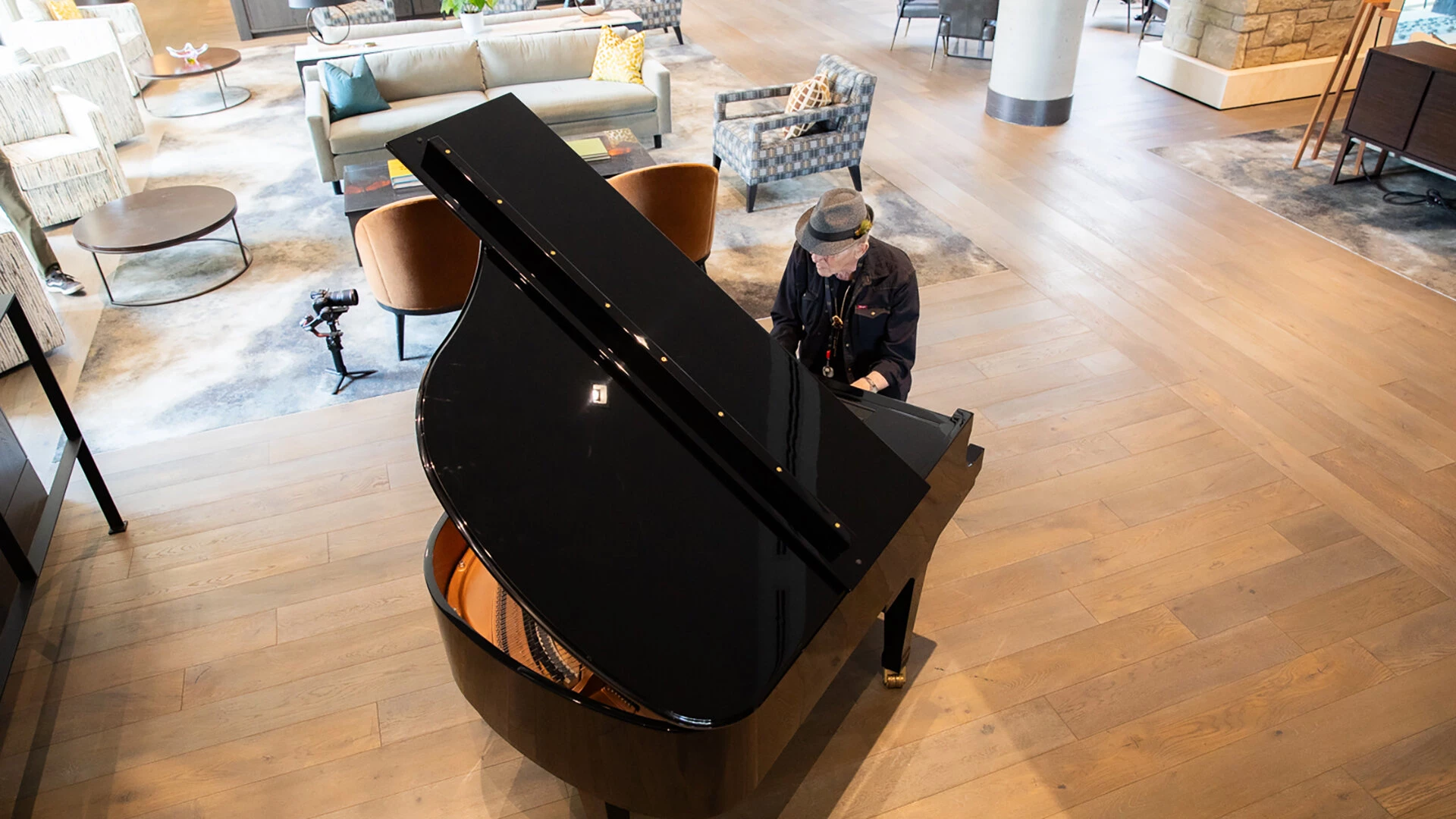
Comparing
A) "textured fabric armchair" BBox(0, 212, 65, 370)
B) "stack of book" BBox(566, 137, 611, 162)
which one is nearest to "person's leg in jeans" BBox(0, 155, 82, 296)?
"textured fabric armchair" BBox(0, 212, 65, 370)

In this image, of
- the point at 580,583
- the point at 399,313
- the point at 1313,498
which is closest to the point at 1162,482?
the point at 1313,498

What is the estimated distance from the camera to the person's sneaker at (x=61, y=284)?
502 cm

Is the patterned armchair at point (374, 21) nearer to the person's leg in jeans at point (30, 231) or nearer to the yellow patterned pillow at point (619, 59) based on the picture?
the yellow patterned pillow at point (619, 59)

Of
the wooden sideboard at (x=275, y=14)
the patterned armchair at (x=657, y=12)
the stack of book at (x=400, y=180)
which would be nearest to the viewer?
the stack of book at (x=400, y=180)

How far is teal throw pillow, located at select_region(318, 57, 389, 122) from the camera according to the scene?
614cm

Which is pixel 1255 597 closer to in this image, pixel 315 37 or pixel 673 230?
pixel 673 230

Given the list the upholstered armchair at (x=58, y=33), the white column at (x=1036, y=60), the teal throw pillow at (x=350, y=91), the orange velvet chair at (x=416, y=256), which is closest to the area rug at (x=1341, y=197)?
the white column at (x=1036, y=60)

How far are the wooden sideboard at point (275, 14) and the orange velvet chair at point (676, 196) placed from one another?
6928 mm

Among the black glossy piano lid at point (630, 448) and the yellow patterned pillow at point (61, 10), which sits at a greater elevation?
the black glossy piano lid at point (630, 448)

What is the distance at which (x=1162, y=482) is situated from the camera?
11.7 feet

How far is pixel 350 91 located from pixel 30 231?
6.85 feet

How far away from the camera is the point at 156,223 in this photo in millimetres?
4887

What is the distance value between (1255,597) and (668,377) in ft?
7.43

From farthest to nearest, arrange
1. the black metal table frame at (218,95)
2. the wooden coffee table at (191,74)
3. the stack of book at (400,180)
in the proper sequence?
the black metal table frame at (218,95)
the wooden coffee table at (191,74)
the stack of book at (400,180)
